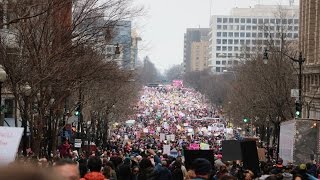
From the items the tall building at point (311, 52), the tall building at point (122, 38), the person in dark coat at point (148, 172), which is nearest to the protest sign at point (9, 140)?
the person in dark coat at point (148, 172)

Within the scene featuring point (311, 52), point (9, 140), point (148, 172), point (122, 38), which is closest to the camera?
point (9, 140)

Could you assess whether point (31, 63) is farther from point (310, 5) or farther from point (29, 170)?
point (310, 5)

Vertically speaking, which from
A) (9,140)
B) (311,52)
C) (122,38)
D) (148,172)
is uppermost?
(122,38)

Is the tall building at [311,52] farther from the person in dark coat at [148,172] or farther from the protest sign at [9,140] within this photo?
the protest sign at [9,140]

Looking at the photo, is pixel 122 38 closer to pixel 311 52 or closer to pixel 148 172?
pixel 311 52

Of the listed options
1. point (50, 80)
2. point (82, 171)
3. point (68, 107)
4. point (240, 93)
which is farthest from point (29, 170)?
point (240, 93)

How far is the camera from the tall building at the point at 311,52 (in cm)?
5341

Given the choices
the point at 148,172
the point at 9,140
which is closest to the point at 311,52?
the point at 148,172

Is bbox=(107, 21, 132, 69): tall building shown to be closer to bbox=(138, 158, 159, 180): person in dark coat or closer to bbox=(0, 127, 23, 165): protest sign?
bbox=(138, 158, 159, 180): person in dark coat

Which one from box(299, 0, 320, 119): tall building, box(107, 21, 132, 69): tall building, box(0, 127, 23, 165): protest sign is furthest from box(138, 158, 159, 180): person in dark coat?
box(299, 0, 320, 119): tall building

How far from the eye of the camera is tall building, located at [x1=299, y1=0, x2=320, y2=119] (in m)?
53.4

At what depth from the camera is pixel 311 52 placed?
190 feet

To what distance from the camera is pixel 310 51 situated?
190ft

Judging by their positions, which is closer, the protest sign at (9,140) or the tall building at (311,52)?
the protest sign at (9,140)
